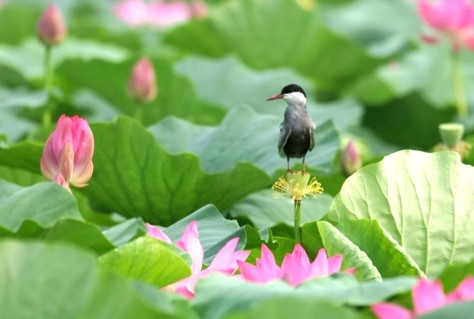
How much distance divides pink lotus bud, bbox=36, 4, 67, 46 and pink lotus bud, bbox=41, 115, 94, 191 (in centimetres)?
135

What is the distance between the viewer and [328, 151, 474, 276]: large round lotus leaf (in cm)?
193

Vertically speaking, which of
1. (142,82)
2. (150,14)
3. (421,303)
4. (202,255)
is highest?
(421,303)

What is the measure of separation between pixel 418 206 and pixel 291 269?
0.37 meters

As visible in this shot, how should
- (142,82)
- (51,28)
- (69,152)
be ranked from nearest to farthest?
1. (69,152)
2. (142,82)
3. (51,28)

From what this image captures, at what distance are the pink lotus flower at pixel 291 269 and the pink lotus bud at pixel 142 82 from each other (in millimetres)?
1530

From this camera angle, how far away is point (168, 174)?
94.0 inches

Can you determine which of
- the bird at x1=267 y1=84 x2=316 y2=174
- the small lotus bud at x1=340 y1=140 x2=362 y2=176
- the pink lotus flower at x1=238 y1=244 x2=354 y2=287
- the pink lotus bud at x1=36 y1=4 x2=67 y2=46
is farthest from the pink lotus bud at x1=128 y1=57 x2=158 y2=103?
the pink lotus flower at x1=238 y1=244 x2=354 y2=287

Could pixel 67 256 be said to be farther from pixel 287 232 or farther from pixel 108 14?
pixel 108 14

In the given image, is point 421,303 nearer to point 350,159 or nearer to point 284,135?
point 284,135

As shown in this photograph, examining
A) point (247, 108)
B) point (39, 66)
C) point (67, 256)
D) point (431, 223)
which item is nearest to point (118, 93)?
point (39, 66)

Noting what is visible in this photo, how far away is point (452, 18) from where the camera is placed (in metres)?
3.63

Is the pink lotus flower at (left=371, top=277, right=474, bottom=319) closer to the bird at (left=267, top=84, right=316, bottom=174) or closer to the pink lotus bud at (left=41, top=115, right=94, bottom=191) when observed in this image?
the bird at (left=267, top=84, right=316, bottom=174)

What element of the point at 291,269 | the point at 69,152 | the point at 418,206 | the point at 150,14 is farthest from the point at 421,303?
the point at 150,14

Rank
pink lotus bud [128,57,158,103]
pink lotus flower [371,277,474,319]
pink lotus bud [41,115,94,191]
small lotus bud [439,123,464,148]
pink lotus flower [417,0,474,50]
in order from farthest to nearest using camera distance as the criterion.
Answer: pink lotus flower [417,0,474,50]
pink lotus bud [128,57,158,103]
small lotus bud [439,123,464,148]
pink lotus bud [41,115,94,191]
pink lotus flower [371,277,474,319]
